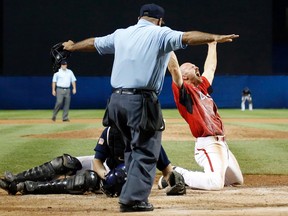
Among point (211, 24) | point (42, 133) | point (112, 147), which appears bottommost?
point (42, 133)

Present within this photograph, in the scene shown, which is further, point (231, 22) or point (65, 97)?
point (231, 22)

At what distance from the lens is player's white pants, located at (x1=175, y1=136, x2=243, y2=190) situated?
22.8ft

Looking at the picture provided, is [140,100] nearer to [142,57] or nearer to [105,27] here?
[142,57]

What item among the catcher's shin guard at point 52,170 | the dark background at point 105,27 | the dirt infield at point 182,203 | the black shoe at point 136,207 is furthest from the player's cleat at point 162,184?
the dark background at point 105,27

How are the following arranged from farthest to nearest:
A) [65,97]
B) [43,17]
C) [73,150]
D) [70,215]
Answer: [43,17], [65,97], [73,150], [70,215]

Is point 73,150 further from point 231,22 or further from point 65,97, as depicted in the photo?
point 231,22

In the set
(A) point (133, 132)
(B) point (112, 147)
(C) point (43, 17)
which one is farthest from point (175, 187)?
(C) point (43, 17)

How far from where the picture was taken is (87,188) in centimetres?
648

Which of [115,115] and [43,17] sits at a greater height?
[43,17]

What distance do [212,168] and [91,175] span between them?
134 cm

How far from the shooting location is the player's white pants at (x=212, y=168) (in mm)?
6938

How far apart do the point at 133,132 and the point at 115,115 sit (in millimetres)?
213

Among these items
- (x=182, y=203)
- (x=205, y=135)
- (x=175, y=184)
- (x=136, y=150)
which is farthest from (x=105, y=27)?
(x=136, y=150)

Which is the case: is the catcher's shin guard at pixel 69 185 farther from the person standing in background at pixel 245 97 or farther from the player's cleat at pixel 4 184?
the person standing in background at pixel 245 97
